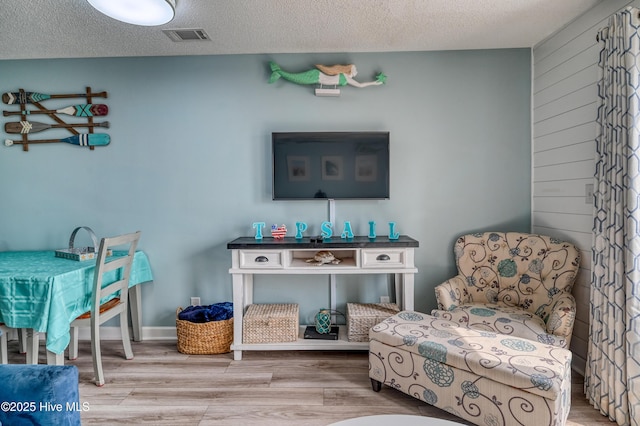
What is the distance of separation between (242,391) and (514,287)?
2.01 metres

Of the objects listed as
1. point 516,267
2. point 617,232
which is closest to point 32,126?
point 516,267

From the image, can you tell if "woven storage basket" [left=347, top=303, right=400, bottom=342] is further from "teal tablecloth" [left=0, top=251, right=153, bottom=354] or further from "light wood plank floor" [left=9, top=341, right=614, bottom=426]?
"teal tablecloth" [left=0, top=251, right=153, bottom=354]

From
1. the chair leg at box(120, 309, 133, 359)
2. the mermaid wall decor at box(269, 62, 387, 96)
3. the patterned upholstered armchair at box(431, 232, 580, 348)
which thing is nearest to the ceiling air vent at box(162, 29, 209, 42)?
the mermaid wall decor at box(269, 62, 387, 96)

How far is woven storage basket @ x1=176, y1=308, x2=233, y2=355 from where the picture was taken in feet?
8.41

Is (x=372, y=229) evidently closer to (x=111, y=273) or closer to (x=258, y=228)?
(x=258, y=228)

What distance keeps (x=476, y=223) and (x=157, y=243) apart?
2.73 metres

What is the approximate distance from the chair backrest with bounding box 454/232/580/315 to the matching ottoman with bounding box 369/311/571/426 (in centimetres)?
64

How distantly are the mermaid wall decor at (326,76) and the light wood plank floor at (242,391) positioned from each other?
2.13 metres

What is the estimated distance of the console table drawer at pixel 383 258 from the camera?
2.44m

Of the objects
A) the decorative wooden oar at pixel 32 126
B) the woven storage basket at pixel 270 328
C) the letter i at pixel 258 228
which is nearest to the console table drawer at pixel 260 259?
the letter i at pixel 258 228

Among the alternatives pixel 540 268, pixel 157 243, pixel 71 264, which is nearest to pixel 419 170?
pixel 540 268

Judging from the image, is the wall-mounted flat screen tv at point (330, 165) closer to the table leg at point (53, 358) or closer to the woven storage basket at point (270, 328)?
the woven storage basket at point (270, 328)

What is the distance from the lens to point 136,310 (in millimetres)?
2818

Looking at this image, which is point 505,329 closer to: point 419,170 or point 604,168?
point 604,168
